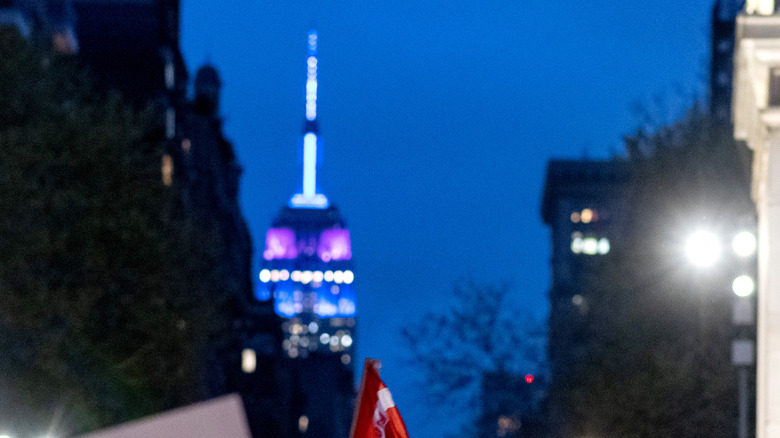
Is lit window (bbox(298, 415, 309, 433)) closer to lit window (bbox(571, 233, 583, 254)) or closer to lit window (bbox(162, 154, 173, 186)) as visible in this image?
lit window (bbox(571, 233, 583, 254))

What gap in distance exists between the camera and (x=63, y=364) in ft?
97.9

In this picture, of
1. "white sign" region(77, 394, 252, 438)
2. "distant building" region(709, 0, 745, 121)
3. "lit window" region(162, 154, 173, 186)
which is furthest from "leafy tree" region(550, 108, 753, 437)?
"white sign" region(77, 394, 252, 438)

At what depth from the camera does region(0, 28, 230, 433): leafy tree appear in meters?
29.3

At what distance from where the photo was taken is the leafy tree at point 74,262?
96.2 feet

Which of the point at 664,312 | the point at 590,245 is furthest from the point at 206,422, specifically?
the point at 590,245

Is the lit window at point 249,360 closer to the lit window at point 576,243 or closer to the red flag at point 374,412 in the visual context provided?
the lit window at point 576,243

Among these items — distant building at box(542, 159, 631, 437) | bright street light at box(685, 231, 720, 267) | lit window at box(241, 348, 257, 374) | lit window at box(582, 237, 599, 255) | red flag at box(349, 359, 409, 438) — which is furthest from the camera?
distant building at box(542, 159, 631, 437)

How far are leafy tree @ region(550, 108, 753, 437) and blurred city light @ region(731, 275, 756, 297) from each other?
14888 mm

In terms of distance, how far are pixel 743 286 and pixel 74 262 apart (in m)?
17.9

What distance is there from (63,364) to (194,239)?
574 inches

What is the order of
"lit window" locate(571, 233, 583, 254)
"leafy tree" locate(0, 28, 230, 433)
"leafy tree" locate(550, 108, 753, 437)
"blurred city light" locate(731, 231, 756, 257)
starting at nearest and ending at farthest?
"blurred city light" locate(731, 231, 756, 257), "leafy tree" locate(0, 28, 230, 433), "leafy tree" locate(550, 108, 753, 437), "lit window" locate(571, 233, 583, 254)

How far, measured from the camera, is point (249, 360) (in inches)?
4437

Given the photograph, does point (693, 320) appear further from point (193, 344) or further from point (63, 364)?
point (63, 364)

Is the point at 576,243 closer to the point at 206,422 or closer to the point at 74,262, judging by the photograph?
the point at 74,262
